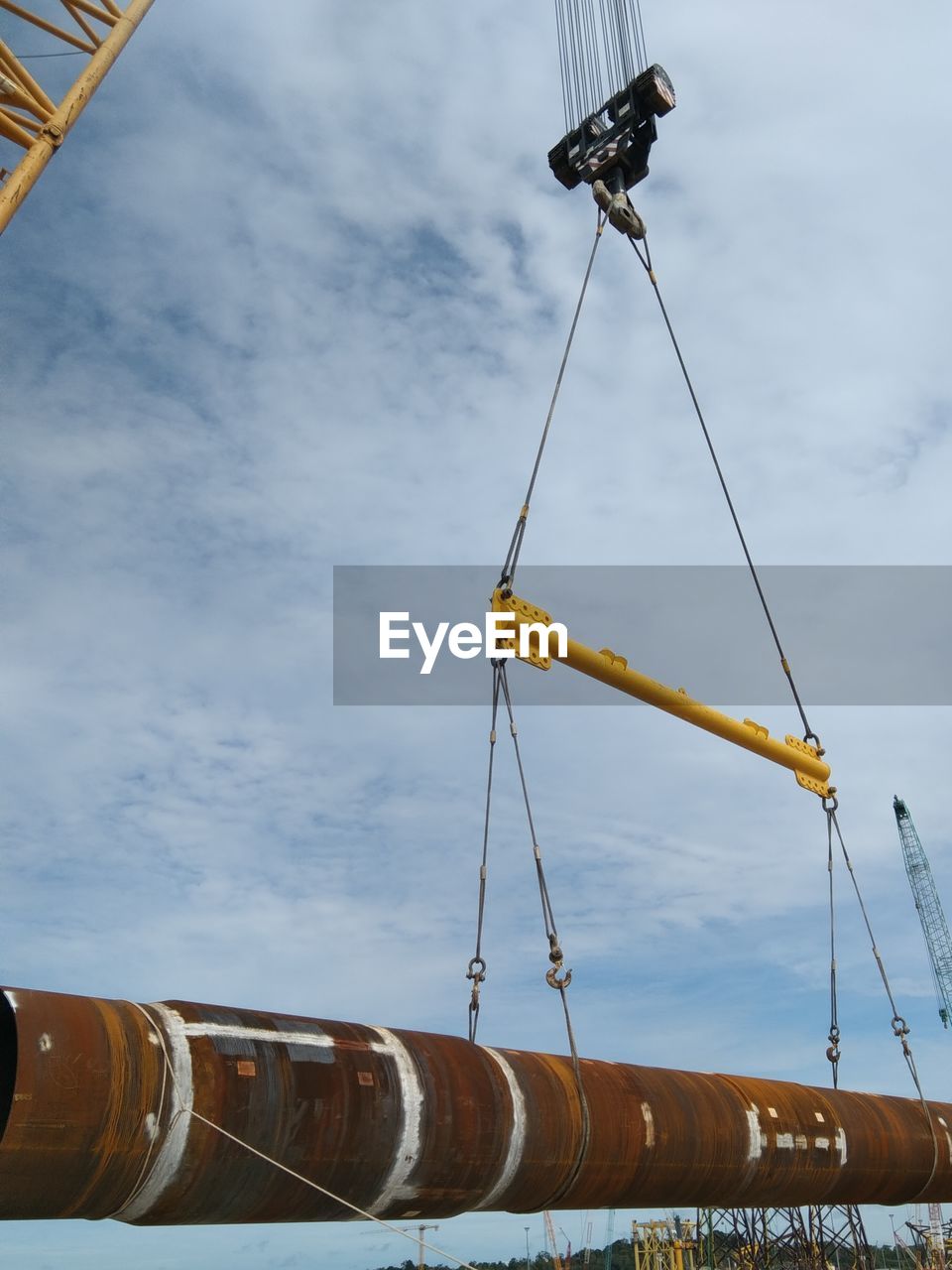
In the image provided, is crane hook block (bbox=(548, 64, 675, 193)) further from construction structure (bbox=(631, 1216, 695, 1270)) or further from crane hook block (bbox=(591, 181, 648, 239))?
construction structure (bbox=(631, 1216, 695, 1270))

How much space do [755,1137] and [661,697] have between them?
7.72 m

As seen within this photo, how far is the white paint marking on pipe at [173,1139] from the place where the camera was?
240 inches

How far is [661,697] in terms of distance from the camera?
639 inches

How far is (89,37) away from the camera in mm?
21969

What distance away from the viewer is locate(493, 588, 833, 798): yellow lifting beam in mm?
13703

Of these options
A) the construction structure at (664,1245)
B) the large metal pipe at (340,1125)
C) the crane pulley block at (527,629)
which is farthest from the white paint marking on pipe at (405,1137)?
the construction structure at (664,1245)

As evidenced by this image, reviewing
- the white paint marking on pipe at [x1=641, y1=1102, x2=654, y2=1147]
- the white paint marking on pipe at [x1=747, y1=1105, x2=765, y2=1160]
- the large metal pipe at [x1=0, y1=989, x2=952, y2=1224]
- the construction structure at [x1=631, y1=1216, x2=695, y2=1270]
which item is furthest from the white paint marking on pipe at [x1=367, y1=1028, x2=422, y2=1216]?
the construction structure at [x1=631, y1=1216, x2=695, y2=1270]

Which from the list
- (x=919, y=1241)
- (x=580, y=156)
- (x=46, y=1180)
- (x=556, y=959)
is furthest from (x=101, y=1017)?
(x=919, y=1241)

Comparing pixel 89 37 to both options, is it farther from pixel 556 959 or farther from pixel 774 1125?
pixel 774 1125

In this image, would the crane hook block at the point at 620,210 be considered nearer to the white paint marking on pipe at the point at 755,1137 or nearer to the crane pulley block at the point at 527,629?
the crane pulley block at the point at 527,629

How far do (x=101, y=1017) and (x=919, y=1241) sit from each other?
62.7 meters

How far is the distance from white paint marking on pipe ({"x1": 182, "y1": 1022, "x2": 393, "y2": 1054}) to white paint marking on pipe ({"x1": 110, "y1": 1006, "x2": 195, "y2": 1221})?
0.13 m

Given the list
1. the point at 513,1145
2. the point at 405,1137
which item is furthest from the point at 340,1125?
the point at 513,1145

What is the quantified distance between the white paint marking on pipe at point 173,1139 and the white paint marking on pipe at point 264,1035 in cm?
13
